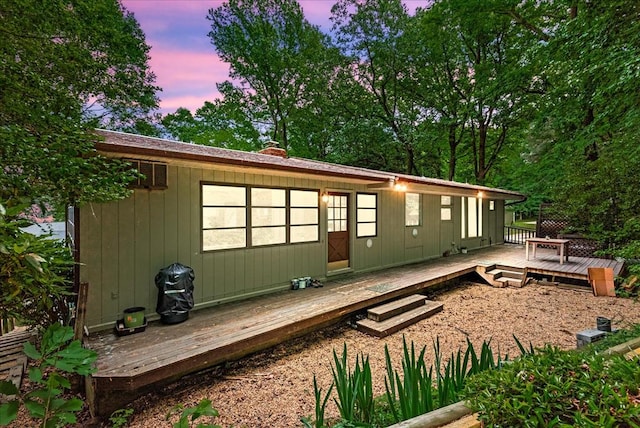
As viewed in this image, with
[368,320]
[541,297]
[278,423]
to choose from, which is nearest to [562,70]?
[541,297]

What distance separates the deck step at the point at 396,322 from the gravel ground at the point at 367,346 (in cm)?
Result: 10

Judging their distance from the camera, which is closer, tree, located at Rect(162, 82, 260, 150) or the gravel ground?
the gravel ground

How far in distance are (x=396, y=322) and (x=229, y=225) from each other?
320 centimetres

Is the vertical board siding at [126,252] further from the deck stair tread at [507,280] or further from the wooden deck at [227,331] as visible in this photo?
the deck stair tread at [507,280]

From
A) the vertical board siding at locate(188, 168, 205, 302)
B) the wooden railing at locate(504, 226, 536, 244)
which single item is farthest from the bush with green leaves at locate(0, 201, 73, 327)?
the wooden railing at locate(504, 226, 536, 244)

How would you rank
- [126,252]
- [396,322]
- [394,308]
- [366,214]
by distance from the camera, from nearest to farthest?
[126,252] → [396,322] → [394,308] → [366,214]

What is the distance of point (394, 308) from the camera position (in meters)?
5.19

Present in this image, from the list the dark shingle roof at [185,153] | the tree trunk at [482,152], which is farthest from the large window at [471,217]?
the tree trunk at [482,152]

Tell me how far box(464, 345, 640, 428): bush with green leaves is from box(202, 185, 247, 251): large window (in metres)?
4.05

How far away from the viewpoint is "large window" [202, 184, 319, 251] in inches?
188

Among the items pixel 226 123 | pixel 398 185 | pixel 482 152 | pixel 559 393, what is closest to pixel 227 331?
pixel 559 393

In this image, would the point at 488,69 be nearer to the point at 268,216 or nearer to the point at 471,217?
the point at 471,217

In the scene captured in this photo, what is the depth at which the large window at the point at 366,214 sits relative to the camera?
7074 millimetres

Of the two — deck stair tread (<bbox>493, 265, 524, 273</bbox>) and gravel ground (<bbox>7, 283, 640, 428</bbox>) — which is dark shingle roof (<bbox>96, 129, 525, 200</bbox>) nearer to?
gravel ground (<bbox>7, 283, 640, 428</bbox>)
